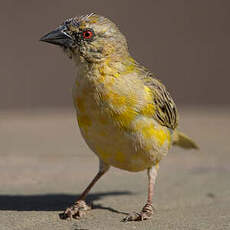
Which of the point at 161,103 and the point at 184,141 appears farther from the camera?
the point at 184,141

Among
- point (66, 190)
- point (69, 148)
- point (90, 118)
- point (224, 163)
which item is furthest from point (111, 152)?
point (69, 148)

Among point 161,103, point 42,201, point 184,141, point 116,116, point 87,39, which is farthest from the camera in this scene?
point 184,141

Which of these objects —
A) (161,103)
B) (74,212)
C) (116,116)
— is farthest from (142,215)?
(161,103)

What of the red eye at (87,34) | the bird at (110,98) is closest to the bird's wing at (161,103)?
the bird at (110,98)

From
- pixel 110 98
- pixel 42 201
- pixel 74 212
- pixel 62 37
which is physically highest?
pixel 62 37

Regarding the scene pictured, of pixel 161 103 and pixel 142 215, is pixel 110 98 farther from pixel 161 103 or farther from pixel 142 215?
pixel 142 215

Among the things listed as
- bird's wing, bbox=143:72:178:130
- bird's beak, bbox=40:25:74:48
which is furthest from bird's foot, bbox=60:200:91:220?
bird's beak, bbox=40:25:74:48

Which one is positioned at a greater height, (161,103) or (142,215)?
(161,103)
